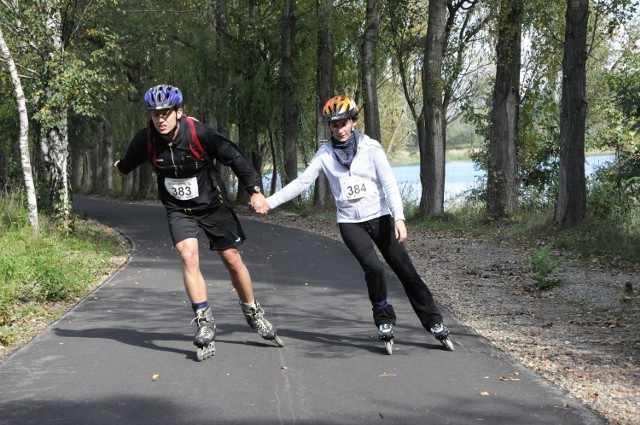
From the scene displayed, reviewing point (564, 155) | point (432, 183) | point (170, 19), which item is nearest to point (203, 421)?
point (564, 155)

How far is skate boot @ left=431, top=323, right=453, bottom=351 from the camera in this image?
702 centimetres

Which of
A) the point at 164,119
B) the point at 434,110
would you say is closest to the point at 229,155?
the point at 164,119

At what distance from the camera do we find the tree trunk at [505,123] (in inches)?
801

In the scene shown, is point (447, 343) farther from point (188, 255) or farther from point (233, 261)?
point (188, 255)

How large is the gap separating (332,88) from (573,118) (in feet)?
40.3

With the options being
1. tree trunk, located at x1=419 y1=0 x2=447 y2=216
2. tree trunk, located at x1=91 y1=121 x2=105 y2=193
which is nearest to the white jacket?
tree trunk, located at x1=419 y1=0 x2=447 y2=216

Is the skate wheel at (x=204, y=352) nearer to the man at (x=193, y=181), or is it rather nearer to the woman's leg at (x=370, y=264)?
the man at (x=193, y=181)

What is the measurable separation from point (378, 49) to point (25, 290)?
2277 cm

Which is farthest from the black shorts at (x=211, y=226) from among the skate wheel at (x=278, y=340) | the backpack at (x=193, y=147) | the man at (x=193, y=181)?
the skate wheel at (x=278, y=340)

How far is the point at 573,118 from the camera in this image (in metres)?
16.9

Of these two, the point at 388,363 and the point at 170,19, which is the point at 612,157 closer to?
the point at 170,19

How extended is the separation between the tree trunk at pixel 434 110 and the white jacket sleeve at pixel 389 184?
50.4 feet

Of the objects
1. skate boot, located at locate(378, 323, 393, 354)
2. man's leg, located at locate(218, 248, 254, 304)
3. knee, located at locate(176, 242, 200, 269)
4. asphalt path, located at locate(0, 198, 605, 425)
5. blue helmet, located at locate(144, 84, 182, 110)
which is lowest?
asphalt path, located at locate(0, 198, 605, 425)

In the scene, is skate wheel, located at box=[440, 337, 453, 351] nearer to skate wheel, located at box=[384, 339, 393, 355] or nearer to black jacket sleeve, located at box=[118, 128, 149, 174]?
skate wheel, located at box=[384, 339, 393, 355]
